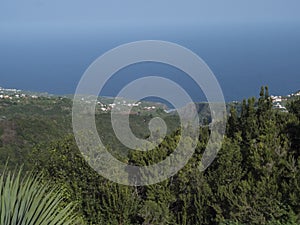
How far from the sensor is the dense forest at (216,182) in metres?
7.08

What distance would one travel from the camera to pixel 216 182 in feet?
26.2

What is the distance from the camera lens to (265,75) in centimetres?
13325

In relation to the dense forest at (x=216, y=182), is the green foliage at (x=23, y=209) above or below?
below

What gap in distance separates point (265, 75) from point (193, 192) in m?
130

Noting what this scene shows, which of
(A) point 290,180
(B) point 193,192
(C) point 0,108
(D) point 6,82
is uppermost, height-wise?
(D) point 6,82

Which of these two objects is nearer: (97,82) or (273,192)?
(97,82)

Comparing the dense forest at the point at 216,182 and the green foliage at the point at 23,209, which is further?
the dense forest at the point at 216,182

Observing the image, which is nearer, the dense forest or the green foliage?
the green foliage

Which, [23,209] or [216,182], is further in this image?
[216,182]

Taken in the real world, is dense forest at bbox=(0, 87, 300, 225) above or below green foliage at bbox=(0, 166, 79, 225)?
above

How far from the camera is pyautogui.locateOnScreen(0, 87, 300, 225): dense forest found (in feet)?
23.2

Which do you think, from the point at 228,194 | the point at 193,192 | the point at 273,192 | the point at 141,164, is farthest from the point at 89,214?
the point at 273,192

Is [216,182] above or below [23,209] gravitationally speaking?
above

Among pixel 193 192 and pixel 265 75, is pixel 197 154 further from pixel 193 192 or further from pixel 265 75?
pixel 265 75
